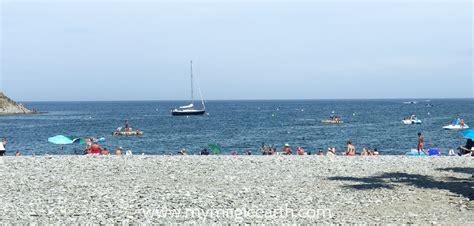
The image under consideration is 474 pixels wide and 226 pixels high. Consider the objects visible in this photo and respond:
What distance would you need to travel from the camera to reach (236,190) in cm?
1594

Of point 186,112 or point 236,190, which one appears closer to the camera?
point 236,190

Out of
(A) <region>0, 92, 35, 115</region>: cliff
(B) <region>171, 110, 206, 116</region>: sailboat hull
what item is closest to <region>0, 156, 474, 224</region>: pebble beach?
(B) <region>171, 110, 206, 116</region>: sailboat hull

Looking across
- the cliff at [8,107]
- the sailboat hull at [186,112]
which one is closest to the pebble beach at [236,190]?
the sailboat hull at [186,112]

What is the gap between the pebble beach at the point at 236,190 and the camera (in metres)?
13.1

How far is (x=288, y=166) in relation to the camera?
20.5m

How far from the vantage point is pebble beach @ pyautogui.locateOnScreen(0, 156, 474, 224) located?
13.1 m

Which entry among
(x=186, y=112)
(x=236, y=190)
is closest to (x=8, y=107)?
(x=186, y=112)

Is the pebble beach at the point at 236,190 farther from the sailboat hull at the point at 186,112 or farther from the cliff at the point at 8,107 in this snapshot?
the cliff at the point at 8,107

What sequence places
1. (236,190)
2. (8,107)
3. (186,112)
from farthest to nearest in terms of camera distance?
(8,107)
(186,112)
(236,190)

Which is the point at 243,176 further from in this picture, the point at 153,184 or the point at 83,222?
the point at 83,222

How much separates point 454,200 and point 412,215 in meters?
2.37

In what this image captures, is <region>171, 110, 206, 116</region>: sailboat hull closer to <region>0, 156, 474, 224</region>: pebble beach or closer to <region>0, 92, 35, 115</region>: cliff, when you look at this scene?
<region>0, 92, 35, 115</region>: cliff

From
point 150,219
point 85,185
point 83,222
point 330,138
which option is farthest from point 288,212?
point 330,138

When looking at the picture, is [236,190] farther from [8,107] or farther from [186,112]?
[8,107]
